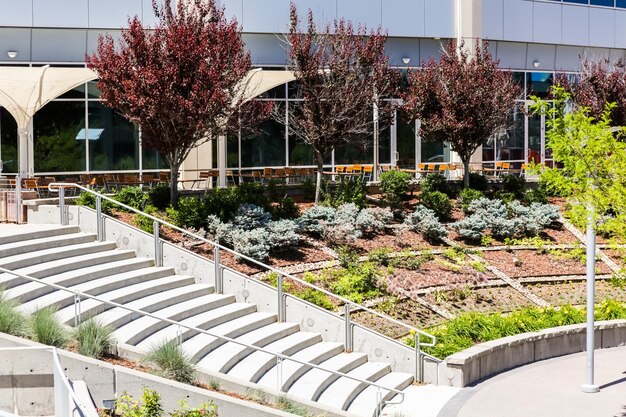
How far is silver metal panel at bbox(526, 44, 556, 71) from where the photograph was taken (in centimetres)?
3825

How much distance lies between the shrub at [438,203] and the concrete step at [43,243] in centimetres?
1035

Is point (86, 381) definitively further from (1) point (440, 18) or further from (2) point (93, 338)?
(1) point (440, 18)

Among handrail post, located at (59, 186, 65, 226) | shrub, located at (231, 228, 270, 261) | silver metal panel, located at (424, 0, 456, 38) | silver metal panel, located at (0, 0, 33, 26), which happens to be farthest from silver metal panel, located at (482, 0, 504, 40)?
handrail post, located at (59, 186, 65, 226)

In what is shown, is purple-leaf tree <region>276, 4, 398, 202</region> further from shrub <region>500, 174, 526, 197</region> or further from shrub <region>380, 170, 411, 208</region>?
shrub <region>500, 174, 526, 197</region>

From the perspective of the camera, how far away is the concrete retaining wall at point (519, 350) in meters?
17.7

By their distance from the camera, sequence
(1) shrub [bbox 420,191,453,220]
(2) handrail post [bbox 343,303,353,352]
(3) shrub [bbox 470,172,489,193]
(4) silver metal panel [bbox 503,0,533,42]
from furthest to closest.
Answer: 1. (4) silver metal panel [bbox 503,0,533,42]
2. (3) shrub [bbox 470,172,489,193]
3. (1) shrub [bbox 420,191,453,220]
4. (2) handrail post [bbox 343,303,353,352]

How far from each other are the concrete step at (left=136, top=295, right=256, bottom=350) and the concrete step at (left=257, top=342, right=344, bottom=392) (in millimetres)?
1411

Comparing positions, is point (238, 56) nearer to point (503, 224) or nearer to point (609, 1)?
point (503, 224)

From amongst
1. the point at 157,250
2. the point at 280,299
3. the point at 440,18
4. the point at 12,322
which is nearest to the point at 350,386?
the point at 280,299

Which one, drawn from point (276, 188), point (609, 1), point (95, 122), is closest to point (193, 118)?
point (276, 188)

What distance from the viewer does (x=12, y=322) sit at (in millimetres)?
12977

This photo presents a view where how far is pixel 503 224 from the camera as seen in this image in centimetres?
2588

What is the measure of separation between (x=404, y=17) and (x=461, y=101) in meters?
6.98

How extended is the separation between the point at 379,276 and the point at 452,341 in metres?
3.07
